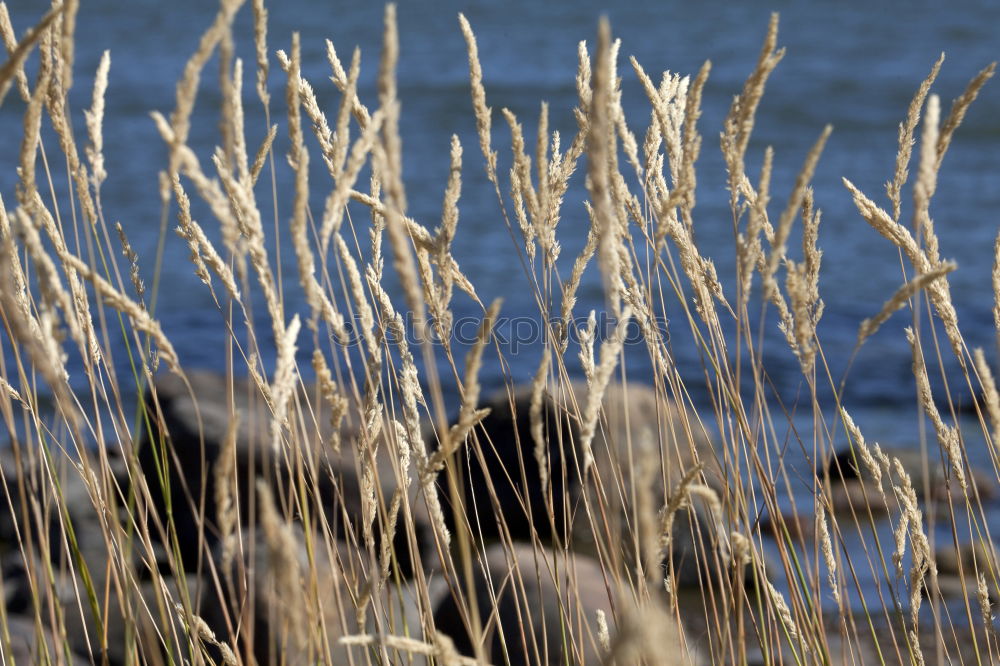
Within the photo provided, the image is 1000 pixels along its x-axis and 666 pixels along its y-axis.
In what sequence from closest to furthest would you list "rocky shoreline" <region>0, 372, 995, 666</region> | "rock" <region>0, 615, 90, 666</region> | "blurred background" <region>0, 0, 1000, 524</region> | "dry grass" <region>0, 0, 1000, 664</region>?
"dry grass" <region>0, 0, 1000, 664</region> < "rock" <region>0, 615, 90, 666</region> < "rocky shoreline" <region>0, 372, 995, 666</region> < "blurred background" <region>0, 0, 1000, 524</region>

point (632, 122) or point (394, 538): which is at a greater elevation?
point (632, 122)

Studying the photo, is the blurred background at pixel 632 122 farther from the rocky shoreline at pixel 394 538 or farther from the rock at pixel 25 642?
the rock at pixel 25 642

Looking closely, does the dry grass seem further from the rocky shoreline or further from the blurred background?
the blurred background

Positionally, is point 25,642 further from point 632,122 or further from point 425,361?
point 632,122

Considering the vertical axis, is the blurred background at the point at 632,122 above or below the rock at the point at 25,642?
above

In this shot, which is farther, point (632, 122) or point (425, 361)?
point (632, 122)

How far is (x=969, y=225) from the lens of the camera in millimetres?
Answer: 7914

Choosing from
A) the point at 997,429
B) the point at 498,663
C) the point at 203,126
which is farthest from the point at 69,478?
the point at 203,126

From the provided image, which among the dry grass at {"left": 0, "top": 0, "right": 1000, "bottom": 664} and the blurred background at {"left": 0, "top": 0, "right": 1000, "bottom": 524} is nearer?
the dry grass at {"left": 0, "top": 0, "right": 1000, "bottom": 664}

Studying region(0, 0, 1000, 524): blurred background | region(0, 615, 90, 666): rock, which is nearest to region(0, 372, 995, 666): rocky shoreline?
region(0, 615, 90, 666): rock

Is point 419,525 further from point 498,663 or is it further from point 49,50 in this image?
point 49,50

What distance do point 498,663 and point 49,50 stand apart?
78.4 inches

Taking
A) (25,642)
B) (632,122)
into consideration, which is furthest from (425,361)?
(632,122)

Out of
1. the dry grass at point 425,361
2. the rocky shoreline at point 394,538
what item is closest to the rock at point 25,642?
the rocky shoreline at point 394,538
